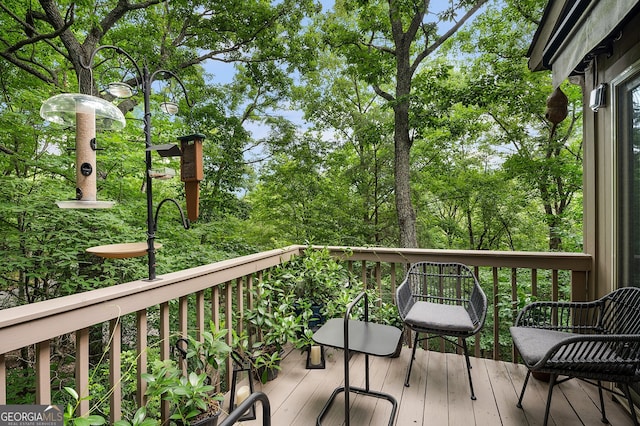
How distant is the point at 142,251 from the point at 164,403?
779 millimetres

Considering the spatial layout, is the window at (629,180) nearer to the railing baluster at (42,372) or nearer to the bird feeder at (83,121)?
the bird feeder at (83,121)

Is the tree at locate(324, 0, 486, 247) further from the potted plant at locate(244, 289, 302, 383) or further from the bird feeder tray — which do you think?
the bird feeder tray

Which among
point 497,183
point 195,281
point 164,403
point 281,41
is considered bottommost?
point 164,403

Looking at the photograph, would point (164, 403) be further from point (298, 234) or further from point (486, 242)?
point (486, 242)

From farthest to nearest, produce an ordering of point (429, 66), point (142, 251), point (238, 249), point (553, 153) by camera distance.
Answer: point (429, 66) → point (553, 153) → point (238, 249) → point (142, 251)

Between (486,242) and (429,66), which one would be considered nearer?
(486,242)

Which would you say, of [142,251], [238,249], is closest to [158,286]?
[142,251]

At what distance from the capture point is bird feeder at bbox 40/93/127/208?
4.15ft

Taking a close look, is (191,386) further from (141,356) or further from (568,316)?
(568,316)

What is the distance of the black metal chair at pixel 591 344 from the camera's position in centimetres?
145

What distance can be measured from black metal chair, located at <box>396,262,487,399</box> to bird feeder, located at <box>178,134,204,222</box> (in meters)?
1.56

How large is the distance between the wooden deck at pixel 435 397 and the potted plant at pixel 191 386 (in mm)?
462

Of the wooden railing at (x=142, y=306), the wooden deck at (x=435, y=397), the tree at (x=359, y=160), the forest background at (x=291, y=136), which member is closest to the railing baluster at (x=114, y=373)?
the wooden railing at (x=142, y=306)

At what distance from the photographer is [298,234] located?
684cm
